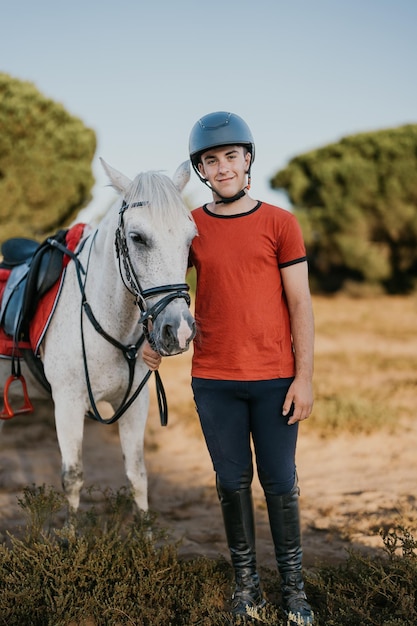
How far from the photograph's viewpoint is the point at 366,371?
341 inches

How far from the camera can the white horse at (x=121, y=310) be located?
2.20 meters

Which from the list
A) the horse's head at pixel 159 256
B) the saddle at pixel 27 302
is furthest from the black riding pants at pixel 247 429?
the saddle at pixel 27 302

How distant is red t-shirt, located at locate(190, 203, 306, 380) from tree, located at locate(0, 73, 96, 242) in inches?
387

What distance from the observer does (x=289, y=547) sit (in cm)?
232

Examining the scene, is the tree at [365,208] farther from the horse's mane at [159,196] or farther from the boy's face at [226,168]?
the horse's mane at [159,196]

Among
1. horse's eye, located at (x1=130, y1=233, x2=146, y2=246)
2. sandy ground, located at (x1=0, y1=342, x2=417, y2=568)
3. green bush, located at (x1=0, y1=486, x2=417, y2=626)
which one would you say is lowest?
sandy ground, located at (x1=0, y1=342, x2=417, y2=568)

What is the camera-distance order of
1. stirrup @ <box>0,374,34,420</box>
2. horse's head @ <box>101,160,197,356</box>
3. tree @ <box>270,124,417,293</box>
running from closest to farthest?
horse's head @ <box>101,160,197,356</box> < stirrup @ <box>0,374,34,420</box> < tree @ <box>270,124,417,293</box>

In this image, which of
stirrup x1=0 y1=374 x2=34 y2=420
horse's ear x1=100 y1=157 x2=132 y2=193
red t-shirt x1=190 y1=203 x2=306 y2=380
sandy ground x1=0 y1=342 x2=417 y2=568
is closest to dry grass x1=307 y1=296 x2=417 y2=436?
sandy ground x1=0 y1=342 x2=417 y2=568

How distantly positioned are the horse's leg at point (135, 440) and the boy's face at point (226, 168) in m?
1.29

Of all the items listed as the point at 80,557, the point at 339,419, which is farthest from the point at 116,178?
the point at 339,419

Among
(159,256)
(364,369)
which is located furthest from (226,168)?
(364,369)

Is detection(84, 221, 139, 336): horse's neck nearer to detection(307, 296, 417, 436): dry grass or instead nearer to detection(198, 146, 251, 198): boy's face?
detection(198, 146, 251, 198): boy's face

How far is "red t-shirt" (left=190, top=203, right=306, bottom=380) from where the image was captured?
7.16 feet

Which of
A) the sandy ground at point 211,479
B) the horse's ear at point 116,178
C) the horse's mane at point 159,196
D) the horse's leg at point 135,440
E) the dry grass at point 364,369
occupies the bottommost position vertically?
the dry grass at point 364,369
